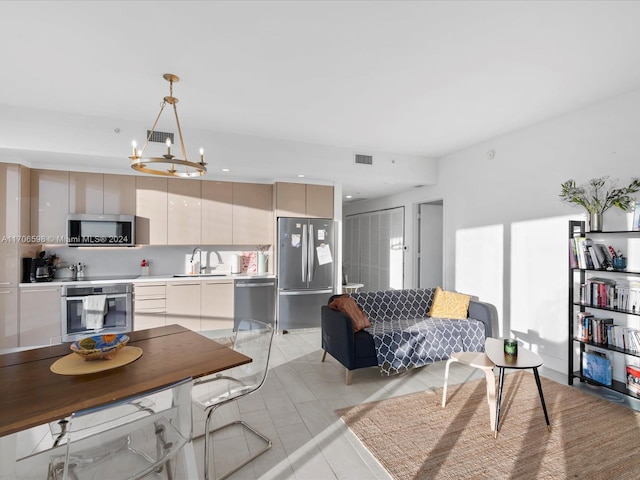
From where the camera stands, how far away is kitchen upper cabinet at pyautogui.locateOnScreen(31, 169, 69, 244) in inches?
164

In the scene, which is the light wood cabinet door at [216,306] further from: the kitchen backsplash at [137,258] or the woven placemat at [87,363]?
the woven placemat at [87,363]

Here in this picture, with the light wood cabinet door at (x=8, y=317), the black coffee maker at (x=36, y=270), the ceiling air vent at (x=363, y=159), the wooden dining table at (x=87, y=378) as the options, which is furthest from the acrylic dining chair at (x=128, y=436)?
the ceiling air vent at (x=363, y=159)

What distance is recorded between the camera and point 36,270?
410 centimetres

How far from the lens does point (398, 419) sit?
2.63 meters

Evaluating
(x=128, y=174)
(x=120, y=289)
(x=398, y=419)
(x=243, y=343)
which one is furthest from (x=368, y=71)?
(x=120, y=289)

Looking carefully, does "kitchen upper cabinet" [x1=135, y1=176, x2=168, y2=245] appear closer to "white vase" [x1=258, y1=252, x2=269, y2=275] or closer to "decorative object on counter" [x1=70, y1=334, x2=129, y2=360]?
"white vase" [x1=258, y1=252, x2=269, y2=275]

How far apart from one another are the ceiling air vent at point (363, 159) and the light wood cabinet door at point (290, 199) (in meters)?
0.91

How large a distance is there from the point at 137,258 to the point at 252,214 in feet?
5.77

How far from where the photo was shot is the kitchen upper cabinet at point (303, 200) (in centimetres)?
509

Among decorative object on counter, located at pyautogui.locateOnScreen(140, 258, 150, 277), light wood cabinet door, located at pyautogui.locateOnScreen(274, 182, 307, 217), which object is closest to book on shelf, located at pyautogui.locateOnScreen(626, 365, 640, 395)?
light wood cabinet door, located at pyautogui.locateOnScreen(274, 182, 307, 217)

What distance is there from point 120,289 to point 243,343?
2616 millimetres

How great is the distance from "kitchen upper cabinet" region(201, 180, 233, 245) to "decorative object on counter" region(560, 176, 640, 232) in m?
4.19

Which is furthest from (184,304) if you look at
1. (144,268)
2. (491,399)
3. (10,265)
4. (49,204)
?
(491,399)

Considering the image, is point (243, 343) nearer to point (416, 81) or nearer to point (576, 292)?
point (416, 81)
